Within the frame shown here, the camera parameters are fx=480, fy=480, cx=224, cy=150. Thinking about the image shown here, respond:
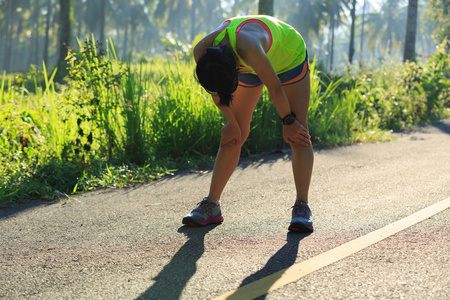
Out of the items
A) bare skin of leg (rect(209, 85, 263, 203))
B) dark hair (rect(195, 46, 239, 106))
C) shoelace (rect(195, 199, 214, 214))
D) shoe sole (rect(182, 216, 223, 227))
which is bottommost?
shoe sole (rect(182, 216, 223, 227))

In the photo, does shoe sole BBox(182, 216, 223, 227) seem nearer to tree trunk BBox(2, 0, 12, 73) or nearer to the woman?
the woman

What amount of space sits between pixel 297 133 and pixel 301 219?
58 cm

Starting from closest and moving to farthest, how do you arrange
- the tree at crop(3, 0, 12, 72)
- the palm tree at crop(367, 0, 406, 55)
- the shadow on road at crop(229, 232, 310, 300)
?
the shadow on road at crop(229, 232, 310, 300) < the tree at crop(3, 0, 12, 72) < the palm tree at crop(367, 0, 406, 55)

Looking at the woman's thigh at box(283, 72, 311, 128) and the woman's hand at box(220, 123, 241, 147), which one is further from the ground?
the woman's thigh at box(283, 72, 311, 128)

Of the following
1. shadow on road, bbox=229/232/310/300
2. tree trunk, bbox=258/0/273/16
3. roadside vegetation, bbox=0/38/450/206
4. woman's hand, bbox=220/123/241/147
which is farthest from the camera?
tree trunk, bbox=258/0/273/16

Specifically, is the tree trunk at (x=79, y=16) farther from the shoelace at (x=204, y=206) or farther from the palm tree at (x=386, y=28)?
the shoelace at (x=204, y=206)

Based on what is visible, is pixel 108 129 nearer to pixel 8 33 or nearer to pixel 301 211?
pixel 301 211

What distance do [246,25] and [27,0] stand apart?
60.3 meters

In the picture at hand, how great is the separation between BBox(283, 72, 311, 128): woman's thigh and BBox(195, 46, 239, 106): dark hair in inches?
23.7

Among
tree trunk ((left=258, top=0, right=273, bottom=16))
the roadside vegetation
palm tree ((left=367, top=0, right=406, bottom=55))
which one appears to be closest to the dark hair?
the roadside vegetation

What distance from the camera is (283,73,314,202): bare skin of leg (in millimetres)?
3246

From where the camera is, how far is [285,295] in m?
2.25

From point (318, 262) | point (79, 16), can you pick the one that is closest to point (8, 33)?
point (79, 16)

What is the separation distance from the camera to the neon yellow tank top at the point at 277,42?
2.95 meters
